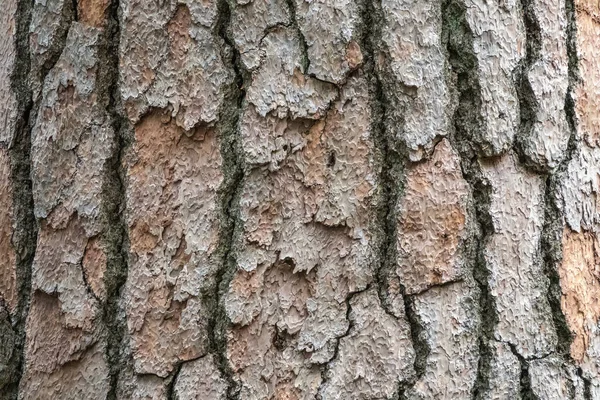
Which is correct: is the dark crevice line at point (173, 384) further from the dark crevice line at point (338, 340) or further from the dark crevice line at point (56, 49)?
the dark crevice line at point (56, 49)

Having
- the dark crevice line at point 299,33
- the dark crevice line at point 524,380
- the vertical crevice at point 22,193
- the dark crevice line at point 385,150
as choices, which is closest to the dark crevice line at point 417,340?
the dark crevice line at point 385,150

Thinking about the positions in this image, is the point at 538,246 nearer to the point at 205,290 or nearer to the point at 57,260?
the point at 205,290

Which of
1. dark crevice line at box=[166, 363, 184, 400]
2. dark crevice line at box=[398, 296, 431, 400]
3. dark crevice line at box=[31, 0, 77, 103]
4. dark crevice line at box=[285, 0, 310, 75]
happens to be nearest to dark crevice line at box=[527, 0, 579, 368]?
dark crevice line at box=[398, 296, 431, 400]

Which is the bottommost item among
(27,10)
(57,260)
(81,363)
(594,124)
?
(81,363)

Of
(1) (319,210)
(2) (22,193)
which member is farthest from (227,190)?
(2) (22,193)

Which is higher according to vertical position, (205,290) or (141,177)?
(141,177)

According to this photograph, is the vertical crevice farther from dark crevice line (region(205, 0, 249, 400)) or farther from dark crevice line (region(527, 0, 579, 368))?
dark crevice line (region(527, 0, 579, 368))

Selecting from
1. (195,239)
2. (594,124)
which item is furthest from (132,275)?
(594,124)
